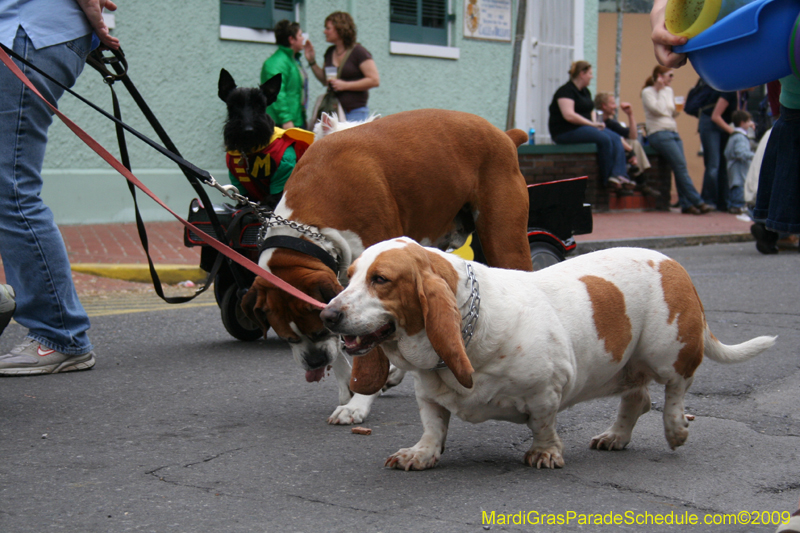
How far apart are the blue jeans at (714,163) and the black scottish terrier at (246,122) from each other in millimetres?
10999

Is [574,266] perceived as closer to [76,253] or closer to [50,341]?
[50,341]

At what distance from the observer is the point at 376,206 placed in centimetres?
341

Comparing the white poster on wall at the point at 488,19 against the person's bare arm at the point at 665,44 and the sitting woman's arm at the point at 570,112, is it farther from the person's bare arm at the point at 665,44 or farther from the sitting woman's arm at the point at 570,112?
the person's bare arm at the point at 665,44

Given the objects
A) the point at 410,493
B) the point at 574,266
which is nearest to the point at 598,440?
the point at 574,266

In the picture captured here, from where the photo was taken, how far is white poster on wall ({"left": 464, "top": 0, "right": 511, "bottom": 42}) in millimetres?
13320

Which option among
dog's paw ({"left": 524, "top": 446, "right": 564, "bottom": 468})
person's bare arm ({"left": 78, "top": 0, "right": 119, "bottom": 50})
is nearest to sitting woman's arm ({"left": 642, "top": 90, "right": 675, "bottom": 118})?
person's bare arm ({"left": 78, "top": 0, "right": 119, "bottom": 50})

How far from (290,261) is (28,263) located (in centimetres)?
147

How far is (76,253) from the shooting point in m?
8.03

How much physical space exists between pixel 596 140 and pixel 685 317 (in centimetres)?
990

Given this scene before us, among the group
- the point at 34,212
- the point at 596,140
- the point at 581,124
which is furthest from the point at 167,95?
the point at 34,212

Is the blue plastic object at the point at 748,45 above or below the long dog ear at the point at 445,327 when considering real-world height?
above

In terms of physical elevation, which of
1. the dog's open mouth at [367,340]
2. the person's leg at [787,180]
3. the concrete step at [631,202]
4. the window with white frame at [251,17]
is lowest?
the concrete step at [631,202]

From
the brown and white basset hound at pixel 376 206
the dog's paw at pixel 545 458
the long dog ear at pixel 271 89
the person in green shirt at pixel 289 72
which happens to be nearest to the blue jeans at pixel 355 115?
the person in green shirt at pixel 289 72

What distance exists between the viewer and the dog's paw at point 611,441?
3.05 metres
